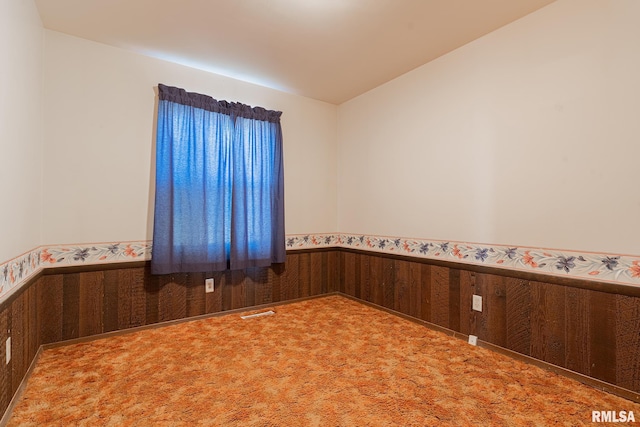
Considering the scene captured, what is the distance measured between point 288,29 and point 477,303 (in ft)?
8.22

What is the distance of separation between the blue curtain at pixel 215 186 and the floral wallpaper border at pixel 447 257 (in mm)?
358

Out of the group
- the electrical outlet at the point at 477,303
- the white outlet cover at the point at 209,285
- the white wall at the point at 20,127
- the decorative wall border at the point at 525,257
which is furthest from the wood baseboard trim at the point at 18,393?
the electrical outlet at the point at 477,303

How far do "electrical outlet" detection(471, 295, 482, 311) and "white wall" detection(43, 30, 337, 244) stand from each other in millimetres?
2725

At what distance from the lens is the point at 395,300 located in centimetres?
300

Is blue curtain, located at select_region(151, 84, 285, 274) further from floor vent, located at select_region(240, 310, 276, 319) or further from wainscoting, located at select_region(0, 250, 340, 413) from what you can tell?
floor vent, located at select_region(240, 310, 276, 319)

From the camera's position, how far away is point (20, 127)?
1.73m

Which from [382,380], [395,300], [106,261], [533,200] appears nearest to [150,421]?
[382,380]

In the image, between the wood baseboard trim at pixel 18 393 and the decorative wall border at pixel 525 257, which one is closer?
the wood baseboard trim at pixel 18 393

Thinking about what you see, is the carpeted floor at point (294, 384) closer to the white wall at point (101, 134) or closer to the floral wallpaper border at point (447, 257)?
the floral wallpaper border at point (447, 257)

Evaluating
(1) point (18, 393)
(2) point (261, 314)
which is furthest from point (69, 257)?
(2) point (261, 314)

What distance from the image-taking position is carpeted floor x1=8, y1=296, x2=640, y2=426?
147cm

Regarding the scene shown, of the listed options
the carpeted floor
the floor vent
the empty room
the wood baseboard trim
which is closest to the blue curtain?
the empty room

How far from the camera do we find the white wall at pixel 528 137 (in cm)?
169

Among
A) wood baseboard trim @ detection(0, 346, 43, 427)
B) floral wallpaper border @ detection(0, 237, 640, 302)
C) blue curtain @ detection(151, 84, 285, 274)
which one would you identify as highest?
blue curtain @ detection(151, 84, 285, 274)
